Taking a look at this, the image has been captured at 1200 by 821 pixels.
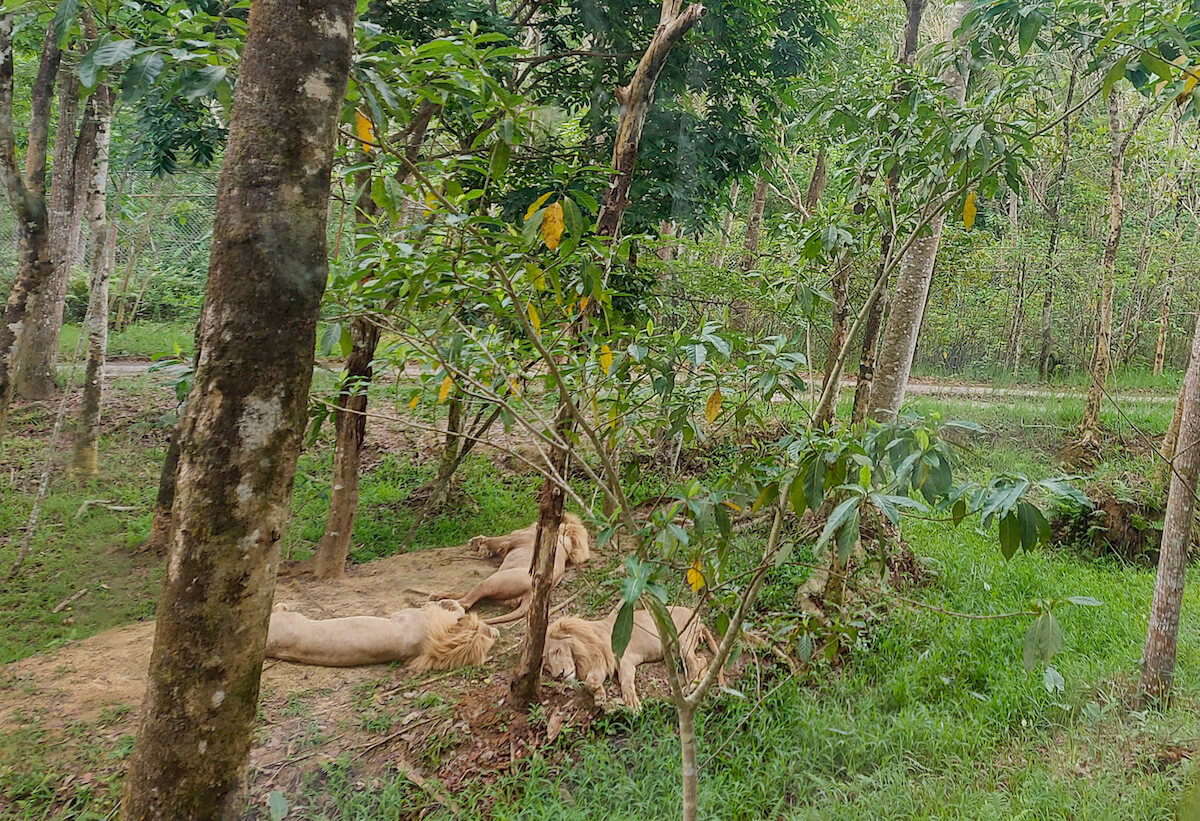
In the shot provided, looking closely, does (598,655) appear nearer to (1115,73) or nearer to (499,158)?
(499,158)

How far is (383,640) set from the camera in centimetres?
370

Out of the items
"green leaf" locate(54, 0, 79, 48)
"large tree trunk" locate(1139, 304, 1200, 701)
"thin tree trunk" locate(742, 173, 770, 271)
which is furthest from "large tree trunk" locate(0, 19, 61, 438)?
"thin tree trunk" locate(742, 173, 770, 271)

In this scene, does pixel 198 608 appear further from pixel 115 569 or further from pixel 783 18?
pixel 783 18

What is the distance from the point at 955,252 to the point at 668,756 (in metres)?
6.61

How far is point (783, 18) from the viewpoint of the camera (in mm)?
5301

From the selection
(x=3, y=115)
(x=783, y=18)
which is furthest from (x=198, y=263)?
(x=783, y=18)

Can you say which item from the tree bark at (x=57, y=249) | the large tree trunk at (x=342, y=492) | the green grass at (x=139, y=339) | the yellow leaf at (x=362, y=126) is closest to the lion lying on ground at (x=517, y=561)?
the large tree trunk at (x=342, y=492)

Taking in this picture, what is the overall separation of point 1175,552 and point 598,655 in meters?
2.67

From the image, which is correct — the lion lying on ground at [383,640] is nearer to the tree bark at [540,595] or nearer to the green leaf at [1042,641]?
the tree bark at [540,595]

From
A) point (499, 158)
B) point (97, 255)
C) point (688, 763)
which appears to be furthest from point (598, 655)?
point (97, 255)

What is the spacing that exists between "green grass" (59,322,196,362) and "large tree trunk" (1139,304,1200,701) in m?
11.3

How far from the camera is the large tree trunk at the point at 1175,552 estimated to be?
120 inches

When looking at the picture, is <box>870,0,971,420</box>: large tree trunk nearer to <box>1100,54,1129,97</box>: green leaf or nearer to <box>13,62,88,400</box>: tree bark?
<box>1100,54,1129,97</box>: green leaf

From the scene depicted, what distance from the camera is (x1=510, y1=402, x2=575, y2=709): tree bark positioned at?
10.7ft
